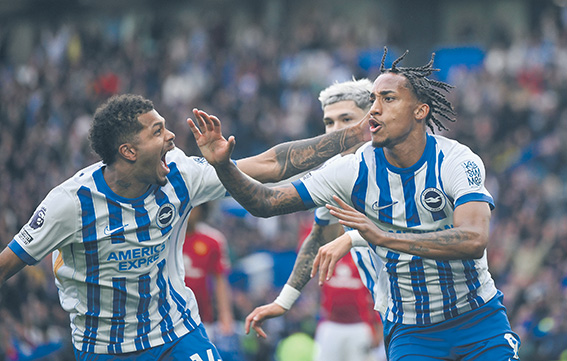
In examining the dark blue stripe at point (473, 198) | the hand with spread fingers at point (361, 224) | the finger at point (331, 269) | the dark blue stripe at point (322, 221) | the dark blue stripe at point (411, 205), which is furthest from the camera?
the dark blue stripe at point (322, 221)

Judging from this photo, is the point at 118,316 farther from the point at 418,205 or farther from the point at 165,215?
the point at 418,205

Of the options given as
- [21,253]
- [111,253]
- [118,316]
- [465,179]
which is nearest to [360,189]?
[465,179]

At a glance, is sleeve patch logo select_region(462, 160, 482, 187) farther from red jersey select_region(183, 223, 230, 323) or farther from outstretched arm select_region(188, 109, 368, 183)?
red jersey select_region(183, 223, 230, 323)

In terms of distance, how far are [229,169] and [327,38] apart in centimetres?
1536

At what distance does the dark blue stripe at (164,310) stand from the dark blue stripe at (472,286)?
1844mm

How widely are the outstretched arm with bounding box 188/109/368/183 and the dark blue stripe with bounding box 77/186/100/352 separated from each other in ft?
3.30

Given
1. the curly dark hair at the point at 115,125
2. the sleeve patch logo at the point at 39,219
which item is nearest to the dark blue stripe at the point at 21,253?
the sleeve patch logo at the point at 39,219

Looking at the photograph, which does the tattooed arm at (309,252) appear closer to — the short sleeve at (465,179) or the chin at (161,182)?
the chin at (161,182)

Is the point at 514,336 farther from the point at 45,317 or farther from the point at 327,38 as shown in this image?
the point at 327,38

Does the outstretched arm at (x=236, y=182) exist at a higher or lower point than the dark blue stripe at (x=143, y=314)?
higher

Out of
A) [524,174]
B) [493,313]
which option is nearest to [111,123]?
[493,313]

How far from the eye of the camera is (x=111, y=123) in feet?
15.6

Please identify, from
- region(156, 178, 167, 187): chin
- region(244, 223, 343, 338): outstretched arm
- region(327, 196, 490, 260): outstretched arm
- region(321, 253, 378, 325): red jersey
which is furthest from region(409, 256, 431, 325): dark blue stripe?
region(321, 253, 378, 325): red jersey

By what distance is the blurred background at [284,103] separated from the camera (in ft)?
35.4
